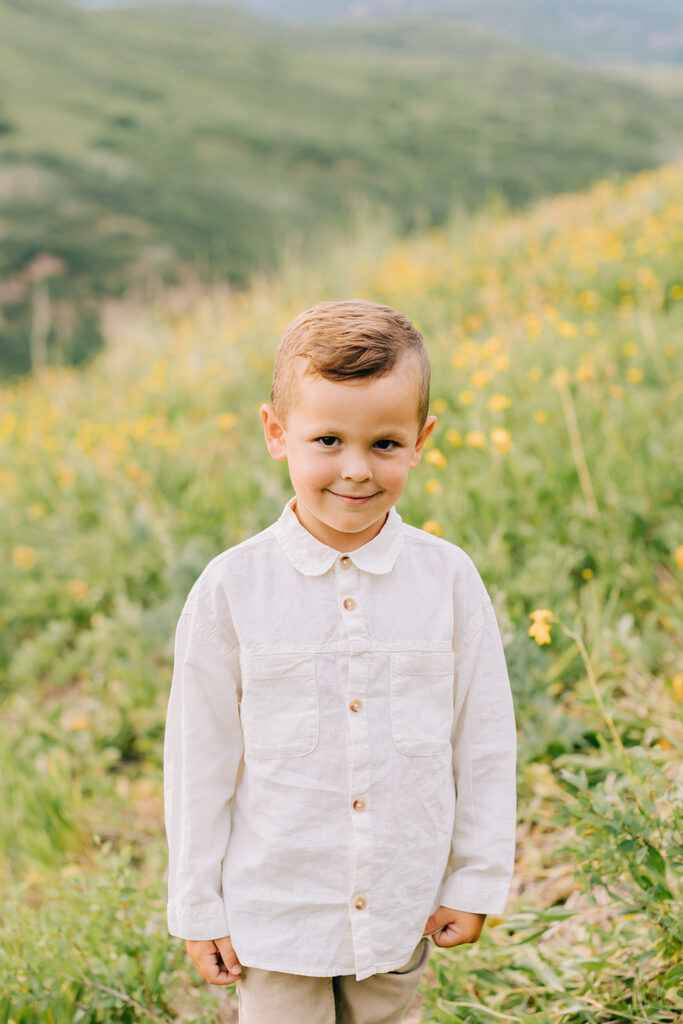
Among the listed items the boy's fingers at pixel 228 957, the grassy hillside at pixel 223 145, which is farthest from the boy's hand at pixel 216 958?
the grassy hillside at pixel 223 145

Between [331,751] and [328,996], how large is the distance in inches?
16.7

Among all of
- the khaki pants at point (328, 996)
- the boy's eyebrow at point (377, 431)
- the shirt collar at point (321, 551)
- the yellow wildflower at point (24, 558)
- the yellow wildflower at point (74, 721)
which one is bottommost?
the yellow wildflower at point (74, 721)

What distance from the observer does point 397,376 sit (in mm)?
1205

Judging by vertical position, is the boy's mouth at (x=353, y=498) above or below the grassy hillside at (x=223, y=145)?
below

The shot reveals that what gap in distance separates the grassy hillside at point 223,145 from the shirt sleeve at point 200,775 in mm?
7045

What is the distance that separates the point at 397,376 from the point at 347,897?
785 millimetres

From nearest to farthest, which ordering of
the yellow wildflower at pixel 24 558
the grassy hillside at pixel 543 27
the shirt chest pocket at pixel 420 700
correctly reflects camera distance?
the shirt chest pocket at pixel 420 700 → the yellow wildflower at pixel 24 558 → the grassy hillside at pixel 543 27

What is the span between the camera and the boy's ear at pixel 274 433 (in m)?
1.34

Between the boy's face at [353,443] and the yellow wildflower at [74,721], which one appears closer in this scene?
the boy's face at [353,443]

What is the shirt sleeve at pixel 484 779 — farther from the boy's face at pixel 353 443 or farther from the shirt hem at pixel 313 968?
the boy's face at pixel 353 443

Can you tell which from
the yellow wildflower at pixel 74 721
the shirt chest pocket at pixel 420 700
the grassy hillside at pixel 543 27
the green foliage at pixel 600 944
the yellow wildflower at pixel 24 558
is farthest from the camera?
the grassy hillside at pixel 543 27

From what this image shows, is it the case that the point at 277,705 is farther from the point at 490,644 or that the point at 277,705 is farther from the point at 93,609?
the point at 93,609

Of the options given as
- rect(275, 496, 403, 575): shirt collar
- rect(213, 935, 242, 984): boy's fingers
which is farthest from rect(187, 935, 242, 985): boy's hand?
rect(275, 496, 403, 575): shirt collar

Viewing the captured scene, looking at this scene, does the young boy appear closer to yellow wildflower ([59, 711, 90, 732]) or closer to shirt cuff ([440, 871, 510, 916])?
shirt cuff ([440, 871, 510, 916])
